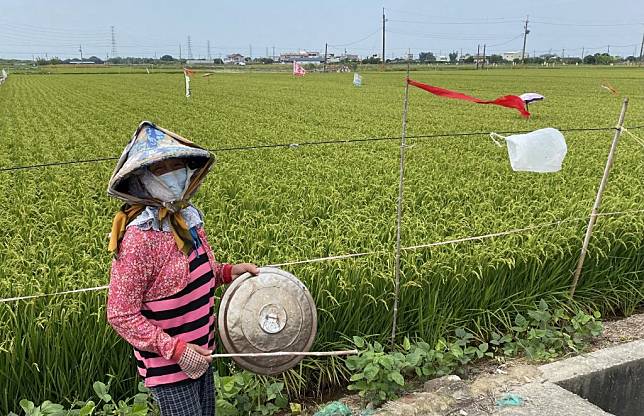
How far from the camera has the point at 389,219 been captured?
473 cm

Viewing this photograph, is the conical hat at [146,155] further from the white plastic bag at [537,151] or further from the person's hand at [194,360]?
the white plastic bag at [537,151]

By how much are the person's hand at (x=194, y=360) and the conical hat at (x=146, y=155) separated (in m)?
0.47

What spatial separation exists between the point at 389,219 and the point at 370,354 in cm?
217

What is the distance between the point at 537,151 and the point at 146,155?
2.10 m

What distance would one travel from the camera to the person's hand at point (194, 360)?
1.81m

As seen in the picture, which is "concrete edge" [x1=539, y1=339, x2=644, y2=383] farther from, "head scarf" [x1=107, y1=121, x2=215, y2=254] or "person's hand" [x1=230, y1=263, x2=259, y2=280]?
"head scarf" [x1=107, y1=121, x2=215, y2=254]

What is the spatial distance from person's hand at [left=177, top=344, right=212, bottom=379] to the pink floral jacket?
47mm

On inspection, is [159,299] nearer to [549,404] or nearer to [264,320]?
[264,320]

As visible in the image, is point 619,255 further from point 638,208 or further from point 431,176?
point 431,176

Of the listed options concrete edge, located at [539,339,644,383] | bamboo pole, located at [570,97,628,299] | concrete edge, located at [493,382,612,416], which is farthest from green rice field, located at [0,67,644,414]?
concrete edge, located at [493,382,612,416]

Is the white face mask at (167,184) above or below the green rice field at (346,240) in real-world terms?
above

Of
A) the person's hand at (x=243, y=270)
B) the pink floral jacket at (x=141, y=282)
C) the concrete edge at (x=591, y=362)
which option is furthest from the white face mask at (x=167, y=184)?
the concrete edge at (x=591, y=362)

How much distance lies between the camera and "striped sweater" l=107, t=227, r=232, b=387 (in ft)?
A: 5.74

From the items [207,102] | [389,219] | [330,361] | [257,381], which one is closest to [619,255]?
[389,219]
